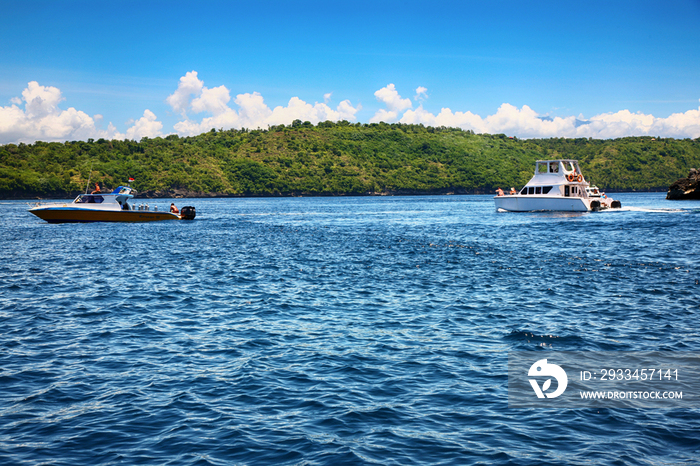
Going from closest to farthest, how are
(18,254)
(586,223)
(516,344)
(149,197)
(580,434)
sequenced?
(580,434), (516,344), (18,254), (586,223), (149,197)

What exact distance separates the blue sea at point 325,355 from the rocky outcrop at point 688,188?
94429 mm

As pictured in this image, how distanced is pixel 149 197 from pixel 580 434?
200 meters

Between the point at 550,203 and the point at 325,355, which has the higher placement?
the point at 550,203

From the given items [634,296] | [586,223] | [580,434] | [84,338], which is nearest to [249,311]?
[84,338]

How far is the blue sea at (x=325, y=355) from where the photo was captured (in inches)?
336

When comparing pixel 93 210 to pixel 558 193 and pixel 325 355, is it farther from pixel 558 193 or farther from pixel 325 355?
pixel 558 193

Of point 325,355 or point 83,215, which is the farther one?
point 83,215

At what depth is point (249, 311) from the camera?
1839 centimetres

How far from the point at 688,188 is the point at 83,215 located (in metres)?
112

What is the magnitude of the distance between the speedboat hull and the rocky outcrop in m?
104

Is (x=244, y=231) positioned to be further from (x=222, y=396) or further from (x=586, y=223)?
(x=222, y=396)

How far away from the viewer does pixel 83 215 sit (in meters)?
61.2

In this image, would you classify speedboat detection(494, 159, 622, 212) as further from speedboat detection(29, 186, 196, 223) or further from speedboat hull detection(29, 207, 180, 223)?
speedboat detection(29, 186, 196, 223)

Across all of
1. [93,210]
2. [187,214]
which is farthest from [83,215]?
[187,214]
